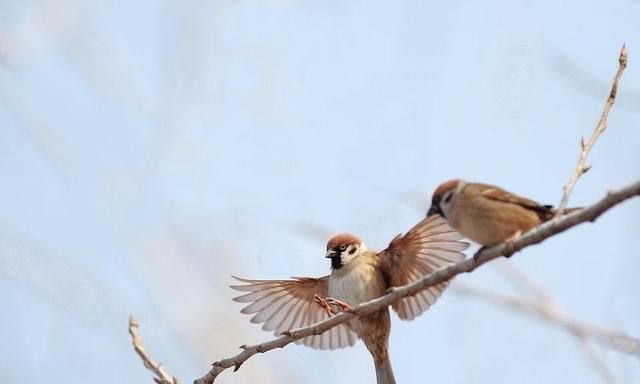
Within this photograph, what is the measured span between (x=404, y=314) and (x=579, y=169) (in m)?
1.66

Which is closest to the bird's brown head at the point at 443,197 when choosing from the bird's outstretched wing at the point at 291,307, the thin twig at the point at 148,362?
the thin twig at the point at 148,362

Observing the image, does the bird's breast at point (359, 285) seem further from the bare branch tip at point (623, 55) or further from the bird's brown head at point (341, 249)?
the bare branch tip at point (623, 55)

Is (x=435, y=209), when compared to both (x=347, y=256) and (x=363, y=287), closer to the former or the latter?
(x=363, y=287)

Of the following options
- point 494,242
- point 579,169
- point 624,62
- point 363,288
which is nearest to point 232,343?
point 363,288

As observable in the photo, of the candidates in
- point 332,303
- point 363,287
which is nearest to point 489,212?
point 332,303

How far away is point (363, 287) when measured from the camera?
4195 mm

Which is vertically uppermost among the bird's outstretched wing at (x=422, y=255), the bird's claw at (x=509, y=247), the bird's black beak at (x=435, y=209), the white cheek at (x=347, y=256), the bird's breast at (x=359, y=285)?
the white cheek at (x=347, y=256)

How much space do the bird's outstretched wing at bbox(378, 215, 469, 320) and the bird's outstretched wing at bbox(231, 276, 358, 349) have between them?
46 cm

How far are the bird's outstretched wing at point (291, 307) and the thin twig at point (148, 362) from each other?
48.4 inches

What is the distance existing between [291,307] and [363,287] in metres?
0.50

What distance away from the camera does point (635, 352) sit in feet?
6.92

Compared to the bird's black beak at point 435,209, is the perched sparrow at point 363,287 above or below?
above

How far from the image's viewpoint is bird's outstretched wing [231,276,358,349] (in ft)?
14.4

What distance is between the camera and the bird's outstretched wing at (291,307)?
14.4 feet
